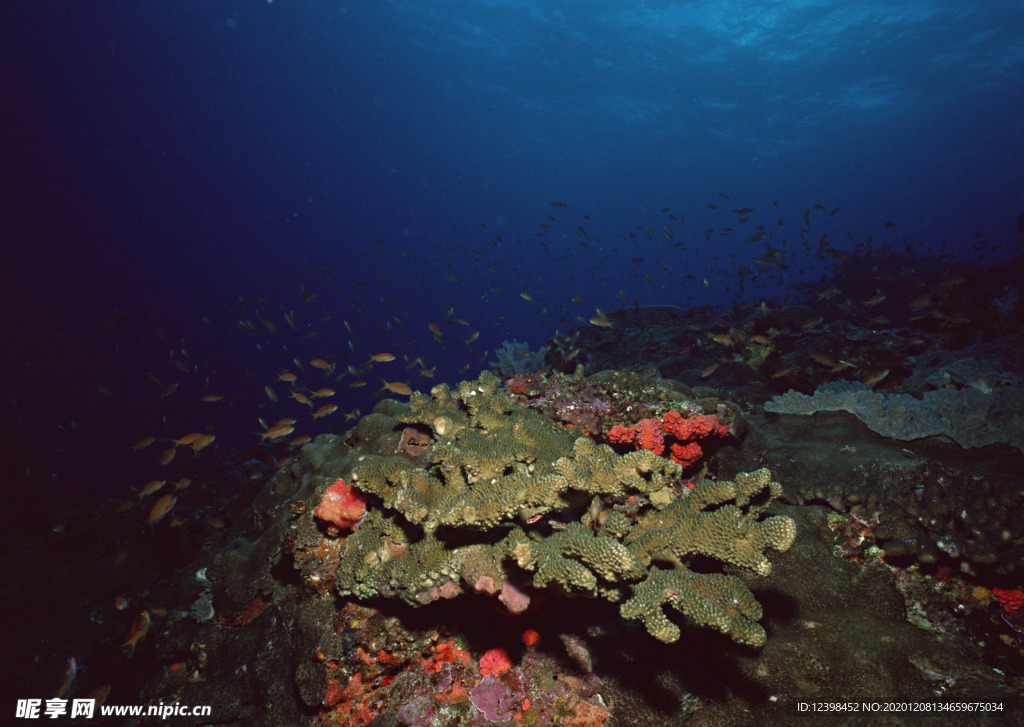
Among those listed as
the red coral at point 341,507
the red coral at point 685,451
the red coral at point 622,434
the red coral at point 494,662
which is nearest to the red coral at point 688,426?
the red coral at point 685,451

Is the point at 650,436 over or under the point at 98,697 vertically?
over

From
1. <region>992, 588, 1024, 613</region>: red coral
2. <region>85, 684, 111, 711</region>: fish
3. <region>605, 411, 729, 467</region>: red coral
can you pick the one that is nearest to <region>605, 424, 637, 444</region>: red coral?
<region>605, 411, 729, 467</region>: red coral

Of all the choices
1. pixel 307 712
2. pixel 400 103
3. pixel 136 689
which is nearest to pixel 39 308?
pixel 400 103

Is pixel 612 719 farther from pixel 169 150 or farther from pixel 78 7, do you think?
pixel 169 150

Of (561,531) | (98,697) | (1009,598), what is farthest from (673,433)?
(98,697)

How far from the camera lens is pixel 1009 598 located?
126 inches

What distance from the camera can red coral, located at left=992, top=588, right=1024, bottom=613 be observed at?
123 inches

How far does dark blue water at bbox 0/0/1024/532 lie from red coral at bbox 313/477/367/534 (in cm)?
811

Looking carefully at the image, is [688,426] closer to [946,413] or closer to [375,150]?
[946,413]

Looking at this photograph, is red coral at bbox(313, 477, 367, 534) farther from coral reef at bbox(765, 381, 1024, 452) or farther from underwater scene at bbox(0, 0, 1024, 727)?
coral reef at bbox(765, 381, 1024, 452)

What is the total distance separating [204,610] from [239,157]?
10997 cm

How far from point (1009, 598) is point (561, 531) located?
149 inches

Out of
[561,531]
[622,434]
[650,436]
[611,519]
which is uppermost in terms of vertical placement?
[611,519]

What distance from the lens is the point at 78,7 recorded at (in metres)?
38.2
